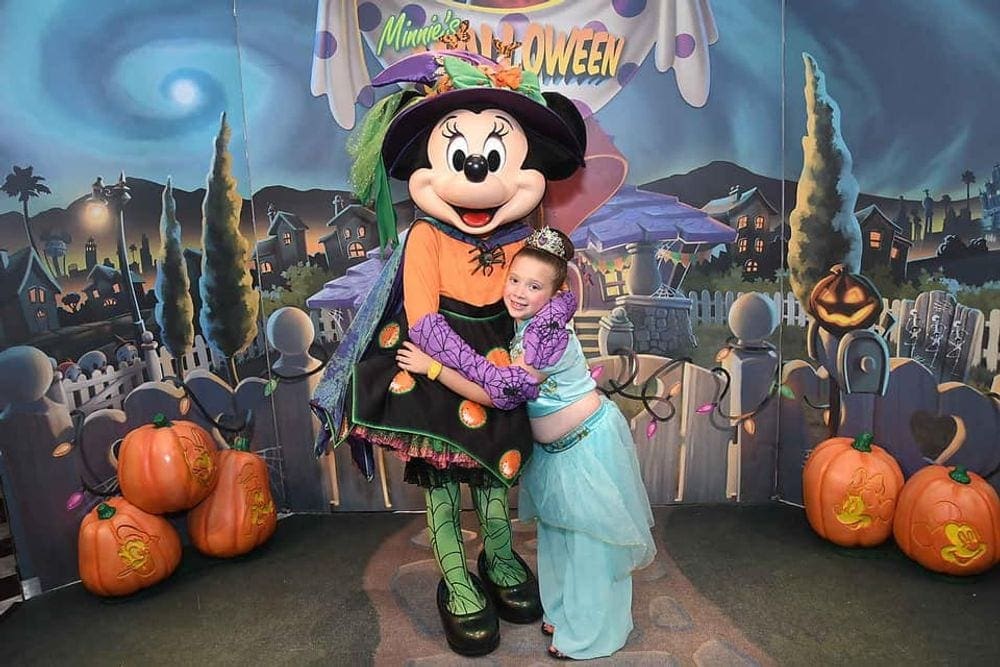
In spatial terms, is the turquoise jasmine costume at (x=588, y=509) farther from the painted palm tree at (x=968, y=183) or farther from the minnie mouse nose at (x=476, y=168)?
the painted palm tree at (x=968, y=183)

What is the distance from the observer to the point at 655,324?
308cm

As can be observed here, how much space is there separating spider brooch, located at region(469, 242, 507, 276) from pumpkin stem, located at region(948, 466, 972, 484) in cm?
175

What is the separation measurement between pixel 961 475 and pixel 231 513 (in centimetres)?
267

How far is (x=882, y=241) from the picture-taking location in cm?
281

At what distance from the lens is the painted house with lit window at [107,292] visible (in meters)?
2.70

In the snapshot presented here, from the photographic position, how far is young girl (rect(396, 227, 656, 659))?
79.2 inches

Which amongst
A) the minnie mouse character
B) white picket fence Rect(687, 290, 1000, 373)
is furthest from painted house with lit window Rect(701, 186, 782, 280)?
the minnie mouse character

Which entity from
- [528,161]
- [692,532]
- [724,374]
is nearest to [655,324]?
[724,374]

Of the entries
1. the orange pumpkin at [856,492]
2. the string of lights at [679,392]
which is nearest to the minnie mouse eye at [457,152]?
the string of lights at [679,392]

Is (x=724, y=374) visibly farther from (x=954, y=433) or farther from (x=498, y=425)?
(x=498, y=425)

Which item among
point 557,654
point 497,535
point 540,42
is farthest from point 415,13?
point 557,654

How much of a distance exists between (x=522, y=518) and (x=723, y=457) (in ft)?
4.12

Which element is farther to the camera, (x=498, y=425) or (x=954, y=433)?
(x=954, y=433)

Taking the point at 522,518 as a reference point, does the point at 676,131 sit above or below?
above
